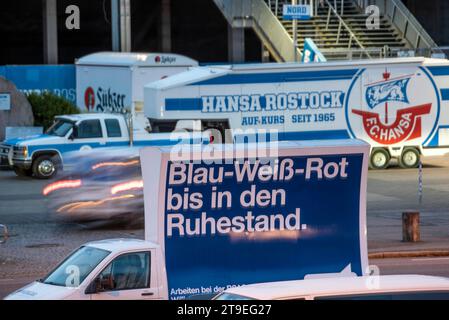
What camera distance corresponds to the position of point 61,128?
32125 mm

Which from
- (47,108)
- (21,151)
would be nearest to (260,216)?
(21,151)

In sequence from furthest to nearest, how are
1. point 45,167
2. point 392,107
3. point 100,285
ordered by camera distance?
point 392,107
point 45,167
point 100,285

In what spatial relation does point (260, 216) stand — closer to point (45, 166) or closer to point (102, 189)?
point (102, 189)

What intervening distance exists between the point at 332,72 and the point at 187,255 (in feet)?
71.8

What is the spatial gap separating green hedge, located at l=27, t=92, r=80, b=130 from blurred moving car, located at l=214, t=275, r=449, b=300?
1156 inches

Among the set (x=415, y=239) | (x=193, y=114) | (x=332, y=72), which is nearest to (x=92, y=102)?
(x=193, y=114)

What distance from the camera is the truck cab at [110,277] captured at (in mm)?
11625

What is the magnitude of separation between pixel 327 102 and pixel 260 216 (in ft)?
69.2

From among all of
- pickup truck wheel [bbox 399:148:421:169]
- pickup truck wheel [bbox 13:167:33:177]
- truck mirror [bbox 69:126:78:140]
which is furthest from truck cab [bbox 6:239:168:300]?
pickup truck wheel [bbox 399:148:421:169]

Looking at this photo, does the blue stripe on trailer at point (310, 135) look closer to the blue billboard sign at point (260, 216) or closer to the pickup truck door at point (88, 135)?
the pickup truck door at point (88, 135)

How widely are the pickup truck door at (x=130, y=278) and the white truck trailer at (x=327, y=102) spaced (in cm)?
2142

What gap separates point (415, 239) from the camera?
69.5 ft

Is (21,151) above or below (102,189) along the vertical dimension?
above

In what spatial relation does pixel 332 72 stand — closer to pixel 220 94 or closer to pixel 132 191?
pixel 220 94
